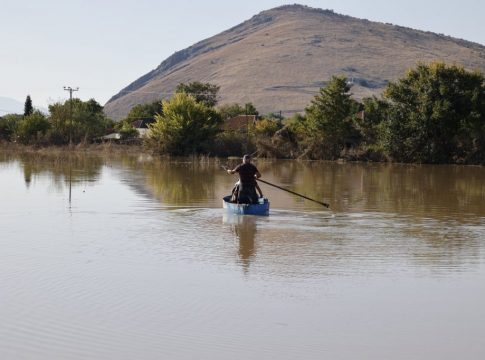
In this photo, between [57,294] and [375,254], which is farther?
[375,254]

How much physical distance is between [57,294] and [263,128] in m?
61.1

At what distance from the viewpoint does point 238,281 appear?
38.9ft

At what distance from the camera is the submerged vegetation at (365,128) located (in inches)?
2167

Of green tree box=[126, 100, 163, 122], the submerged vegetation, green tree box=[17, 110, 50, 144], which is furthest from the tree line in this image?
green tree box=[126, 100, 163, 122]

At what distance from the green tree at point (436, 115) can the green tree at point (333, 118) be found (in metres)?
4.45

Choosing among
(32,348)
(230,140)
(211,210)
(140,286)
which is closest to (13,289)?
(140,286)

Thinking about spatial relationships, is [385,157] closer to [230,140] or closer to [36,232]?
[230,140]

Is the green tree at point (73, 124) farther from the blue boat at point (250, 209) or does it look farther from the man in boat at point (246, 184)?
the blue boat at point (250, 209)

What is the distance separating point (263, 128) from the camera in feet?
234

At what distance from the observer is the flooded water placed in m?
8.61

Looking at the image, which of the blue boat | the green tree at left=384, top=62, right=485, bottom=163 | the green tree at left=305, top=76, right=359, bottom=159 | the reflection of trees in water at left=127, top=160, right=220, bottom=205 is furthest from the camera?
the green tree at left=305, top=76, right=359, bottom=159

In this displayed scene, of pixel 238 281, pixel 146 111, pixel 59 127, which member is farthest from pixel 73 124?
pixel 238 281

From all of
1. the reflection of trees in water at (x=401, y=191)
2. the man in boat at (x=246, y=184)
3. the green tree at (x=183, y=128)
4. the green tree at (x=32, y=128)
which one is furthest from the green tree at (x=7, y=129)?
the man in boat at (x=246, y=184)

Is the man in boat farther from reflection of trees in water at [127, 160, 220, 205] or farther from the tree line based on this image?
the tree line
